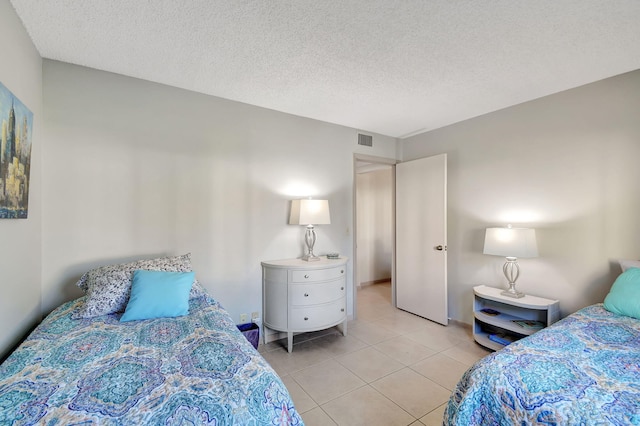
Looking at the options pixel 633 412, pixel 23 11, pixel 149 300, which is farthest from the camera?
pixel 149 300

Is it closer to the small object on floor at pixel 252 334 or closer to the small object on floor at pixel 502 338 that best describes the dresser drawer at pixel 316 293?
→ the small object on floor at pixel 252 334

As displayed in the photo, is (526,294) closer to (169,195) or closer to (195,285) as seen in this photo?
(195,285)

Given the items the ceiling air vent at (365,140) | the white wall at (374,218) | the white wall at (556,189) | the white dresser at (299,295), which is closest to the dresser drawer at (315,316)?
the white dresser at (299,295)

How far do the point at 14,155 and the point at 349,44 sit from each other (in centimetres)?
210

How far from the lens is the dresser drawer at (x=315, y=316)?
2.77 meters

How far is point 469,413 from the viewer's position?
4.13ft

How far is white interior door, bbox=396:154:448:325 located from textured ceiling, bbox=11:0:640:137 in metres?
1.17

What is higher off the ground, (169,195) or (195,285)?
(169,195)

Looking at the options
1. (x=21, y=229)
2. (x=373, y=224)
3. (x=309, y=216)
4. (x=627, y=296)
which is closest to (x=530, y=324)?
(x=627, y=296)

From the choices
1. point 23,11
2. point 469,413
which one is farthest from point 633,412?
point 23,11

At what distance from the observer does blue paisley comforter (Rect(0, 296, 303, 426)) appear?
909mm

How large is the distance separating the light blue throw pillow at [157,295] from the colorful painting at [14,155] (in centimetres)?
73

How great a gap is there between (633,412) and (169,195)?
3038 millimetres

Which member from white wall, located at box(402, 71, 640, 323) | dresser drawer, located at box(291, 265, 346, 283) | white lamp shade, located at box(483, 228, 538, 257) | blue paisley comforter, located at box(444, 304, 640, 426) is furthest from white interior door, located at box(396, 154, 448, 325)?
blue paisley comforter, located at box(444, 304, 640, 426)
